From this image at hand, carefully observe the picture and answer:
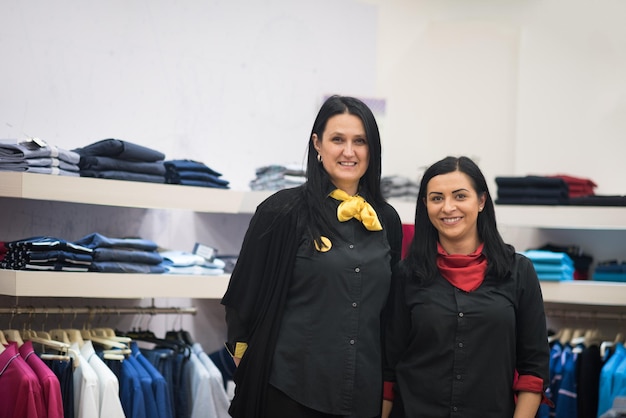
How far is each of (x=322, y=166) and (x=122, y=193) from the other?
1.42m

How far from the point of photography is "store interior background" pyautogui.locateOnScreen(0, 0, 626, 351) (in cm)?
436

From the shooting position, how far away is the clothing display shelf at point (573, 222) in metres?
4.60

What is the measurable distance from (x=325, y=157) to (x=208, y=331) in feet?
7.54

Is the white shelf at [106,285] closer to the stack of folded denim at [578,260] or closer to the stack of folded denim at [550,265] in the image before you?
the stack of folded denim at [550,265]

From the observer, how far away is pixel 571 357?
456 cm

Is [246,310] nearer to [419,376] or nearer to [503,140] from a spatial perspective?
[419,376]

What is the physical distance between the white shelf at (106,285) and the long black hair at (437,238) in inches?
57.5

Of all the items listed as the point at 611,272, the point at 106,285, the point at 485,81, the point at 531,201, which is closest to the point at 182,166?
the point at 106,285

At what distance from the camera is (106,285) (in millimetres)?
3818

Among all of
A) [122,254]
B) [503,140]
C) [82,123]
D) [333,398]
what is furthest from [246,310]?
[503,140]

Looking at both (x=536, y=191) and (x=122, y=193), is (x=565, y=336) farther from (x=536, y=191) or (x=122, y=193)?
(x=122, y=193)

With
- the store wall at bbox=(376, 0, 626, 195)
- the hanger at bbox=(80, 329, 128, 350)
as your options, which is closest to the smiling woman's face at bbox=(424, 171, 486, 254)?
the hanger at bbox=(80, 329, 128, 350)

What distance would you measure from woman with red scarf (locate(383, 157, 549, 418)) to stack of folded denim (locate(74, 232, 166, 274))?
1.49m

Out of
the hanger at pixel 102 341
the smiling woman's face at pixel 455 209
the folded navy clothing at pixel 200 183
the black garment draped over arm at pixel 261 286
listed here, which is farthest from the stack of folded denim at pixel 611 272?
the hanger at pixel 102 341
